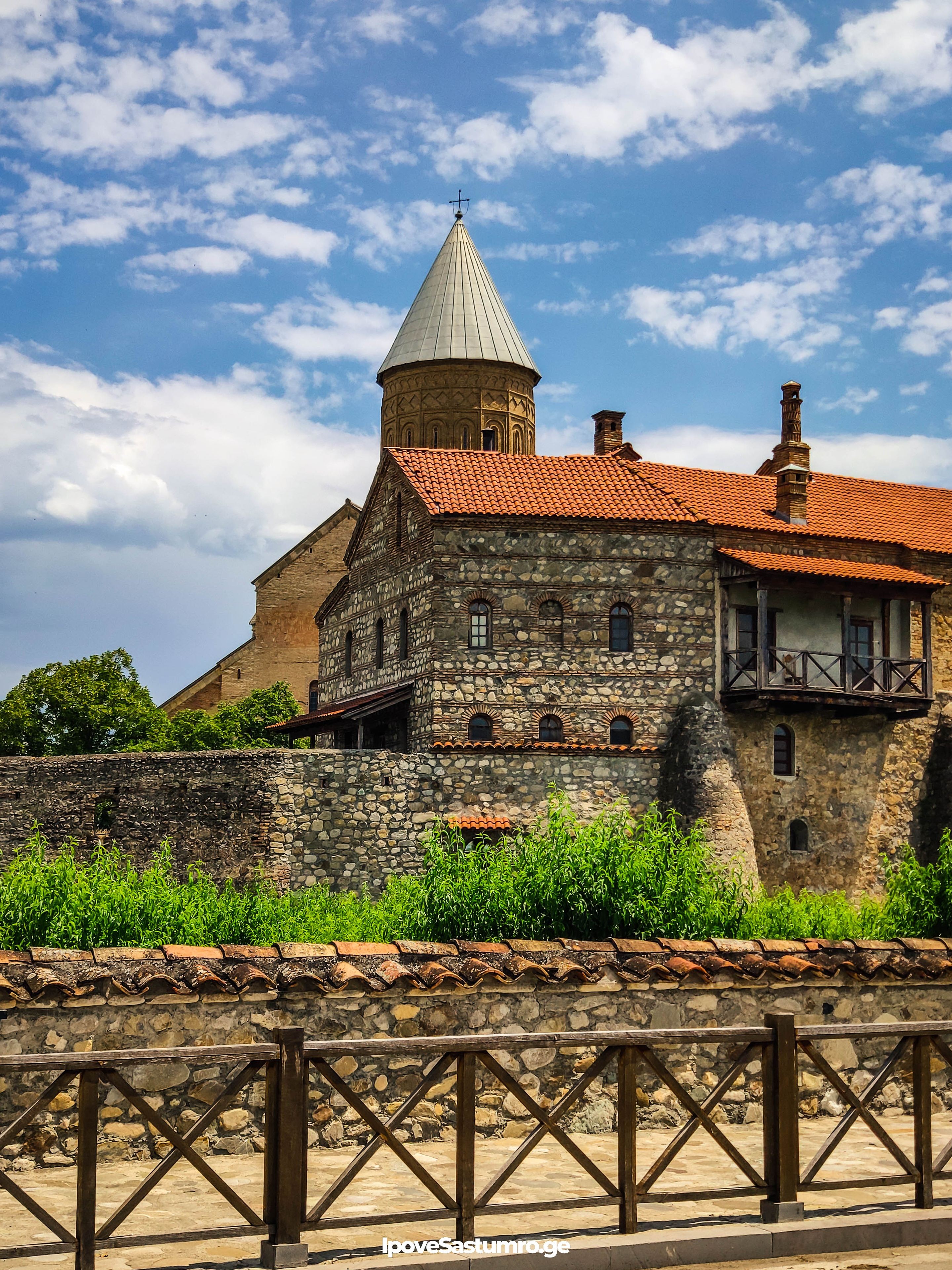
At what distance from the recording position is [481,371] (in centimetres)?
4188

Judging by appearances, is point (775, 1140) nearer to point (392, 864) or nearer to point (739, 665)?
point (392, 864)

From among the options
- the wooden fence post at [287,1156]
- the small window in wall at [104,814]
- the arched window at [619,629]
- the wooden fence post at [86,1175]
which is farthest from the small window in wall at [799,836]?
the wooden fence post at [86,1175]

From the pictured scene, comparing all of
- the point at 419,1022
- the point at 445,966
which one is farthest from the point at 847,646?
the point at 419,1022

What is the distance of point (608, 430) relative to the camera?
106 feet

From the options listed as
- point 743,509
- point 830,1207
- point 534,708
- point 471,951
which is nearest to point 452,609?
point 534,708

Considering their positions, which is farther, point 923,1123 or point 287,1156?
point 923,1123

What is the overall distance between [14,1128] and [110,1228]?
596 mm

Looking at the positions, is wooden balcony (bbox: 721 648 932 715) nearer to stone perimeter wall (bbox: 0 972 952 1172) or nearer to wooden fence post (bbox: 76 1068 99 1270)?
stone perimeter wall (bbox: 0 972 952 1172)

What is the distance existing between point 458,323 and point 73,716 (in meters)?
16.5

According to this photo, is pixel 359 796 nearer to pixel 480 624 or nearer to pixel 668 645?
pixel 480 624

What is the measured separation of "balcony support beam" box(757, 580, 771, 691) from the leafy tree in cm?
1577

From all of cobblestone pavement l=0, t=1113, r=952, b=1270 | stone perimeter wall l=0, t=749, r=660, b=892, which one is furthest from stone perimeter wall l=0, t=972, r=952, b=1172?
stone perimeter wall l=0, t=749, r=660, b=892

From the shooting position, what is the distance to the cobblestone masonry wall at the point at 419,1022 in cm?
845

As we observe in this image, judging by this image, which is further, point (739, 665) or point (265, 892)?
point (739, 665)
